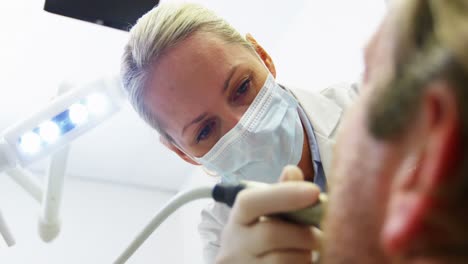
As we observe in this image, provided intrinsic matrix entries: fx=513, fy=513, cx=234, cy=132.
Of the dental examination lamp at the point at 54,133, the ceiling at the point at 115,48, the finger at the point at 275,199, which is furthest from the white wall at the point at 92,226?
the finger at the point at 275,199

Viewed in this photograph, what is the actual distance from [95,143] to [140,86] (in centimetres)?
149

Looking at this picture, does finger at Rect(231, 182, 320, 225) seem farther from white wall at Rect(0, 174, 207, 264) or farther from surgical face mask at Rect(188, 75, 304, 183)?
white wall at Rect(0, 174, 207, 264)

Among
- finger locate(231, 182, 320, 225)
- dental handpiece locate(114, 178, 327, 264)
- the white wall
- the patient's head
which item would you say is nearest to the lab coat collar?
dental handpiece locate(114, 178, 327, 264)

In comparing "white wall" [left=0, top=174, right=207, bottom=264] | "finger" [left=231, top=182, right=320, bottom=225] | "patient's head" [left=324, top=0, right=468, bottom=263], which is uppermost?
"patient's head" [left=324, top=0, right=468, bottom=263]

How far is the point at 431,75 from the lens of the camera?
402mm

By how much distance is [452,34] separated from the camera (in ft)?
1.29

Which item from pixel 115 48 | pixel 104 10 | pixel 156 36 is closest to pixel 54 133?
pixel 156 36

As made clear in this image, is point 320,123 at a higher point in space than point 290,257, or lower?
lower

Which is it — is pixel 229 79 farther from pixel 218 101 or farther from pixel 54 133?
pixel 54 133

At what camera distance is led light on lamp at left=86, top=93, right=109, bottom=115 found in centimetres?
110

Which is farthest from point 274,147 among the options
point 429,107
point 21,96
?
point 21,96

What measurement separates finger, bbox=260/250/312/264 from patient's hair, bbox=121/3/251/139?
2.19 feet

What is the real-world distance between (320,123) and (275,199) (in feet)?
2.20

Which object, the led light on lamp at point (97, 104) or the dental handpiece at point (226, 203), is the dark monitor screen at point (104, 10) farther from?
the dental handpiece at point (226, 203)
